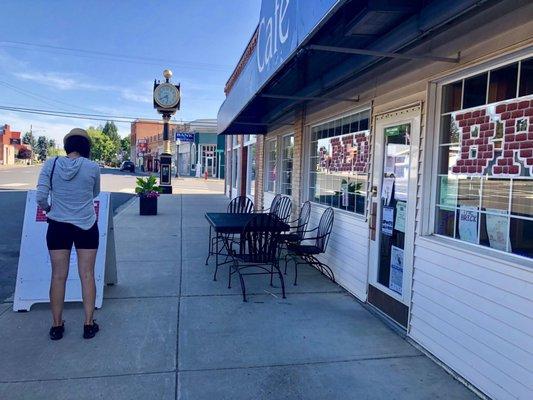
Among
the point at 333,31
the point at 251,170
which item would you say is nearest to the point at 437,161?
the point at 333,31

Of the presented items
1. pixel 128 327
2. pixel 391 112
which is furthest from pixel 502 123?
pixel 128 327

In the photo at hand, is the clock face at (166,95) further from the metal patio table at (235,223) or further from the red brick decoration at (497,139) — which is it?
the red brick decoration at (497,139)

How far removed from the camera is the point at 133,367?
3.40m

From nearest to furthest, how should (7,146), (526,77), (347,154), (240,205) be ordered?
(526,77)
(347,154)
(240,205)
(7,146)

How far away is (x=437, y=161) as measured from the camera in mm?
3826

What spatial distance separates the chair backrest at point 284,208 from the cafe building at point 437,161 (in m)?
2.17

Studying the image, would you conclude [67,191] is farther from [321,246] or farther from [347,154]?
[347,154]

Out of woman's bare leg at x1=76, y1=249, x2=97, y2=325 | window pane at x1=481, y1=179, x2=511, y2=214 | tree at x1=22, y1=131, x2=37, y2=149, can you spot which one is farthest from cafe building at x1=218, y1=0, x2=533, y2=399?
tree at x1=22, y1=131, x2=37, y2=149

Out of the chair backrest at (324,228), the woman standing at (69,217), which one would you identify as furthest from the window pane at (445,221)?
the woman standing at (69,217)

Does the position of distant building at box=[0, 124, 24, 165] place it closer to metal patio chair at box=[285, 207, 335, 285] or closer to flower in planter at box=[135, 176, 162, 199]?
flower in planter at box=[135, 176, 162, 199]

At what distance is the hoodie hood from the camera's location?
12.6ft

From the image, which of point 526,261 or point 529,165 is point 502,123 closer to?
point 529,165

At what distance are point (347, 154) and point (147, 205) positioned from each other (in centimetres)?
803

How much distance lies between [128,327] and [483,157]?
11.4ft
